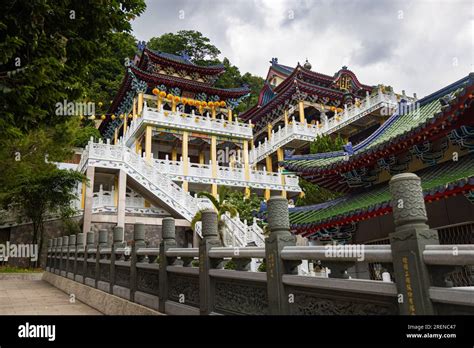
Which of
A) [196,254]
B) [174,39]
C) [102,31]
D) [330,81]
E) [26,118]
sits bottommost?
[196,254]

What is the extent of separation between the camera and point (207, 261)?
484 cm

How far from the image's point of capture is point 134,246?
7.27m

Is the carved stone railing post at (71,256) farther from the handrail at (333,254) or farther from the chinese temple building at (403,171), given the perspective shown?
the handrail at (333,254)

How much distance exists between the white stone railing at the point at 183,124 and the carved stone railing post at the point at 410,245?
2110 centimetres

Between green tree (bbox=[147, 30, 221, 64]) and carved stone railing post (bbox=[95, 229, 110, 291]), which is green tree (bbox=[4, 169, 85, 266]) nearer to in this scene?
carved stone railing post (bbox=[95, 229, 110, 291])

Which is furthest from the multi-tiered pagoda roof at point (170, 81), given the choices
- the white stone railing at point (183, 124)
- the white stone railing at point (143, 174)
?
the white stone railing at point (143, 174)

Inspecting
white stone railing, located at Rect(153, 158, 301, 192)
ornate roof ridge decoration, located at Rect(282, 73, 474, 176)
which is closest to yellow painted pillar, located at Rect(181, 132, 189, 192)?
white stone railing, located at Rect(153, 158, 301, 192)

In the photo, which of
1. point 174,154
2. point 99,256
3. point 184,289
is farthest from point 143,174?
point 184,289

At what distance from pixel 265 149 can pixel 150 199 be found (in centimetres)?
1304

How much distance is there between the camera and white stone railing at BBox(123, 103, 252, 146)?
74.7 ft

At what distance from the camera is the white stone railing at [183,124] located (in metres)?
22.8

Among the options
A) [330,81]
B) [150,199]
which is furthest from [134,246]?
[330,81]
